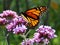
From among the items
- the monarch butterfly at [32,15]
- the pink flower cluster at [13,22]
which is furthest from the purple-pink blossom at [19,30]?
the monarch butterfly at [32,15]

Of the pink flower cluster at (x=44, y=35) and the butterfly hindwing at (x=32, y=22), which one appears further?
the butterfly hindwing at (x=32, y=22)

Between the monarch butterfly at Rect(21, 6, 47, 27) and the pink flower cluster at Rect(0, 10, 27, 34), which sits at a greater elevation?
the monarch butterfly at Rect(21, 6, 47, 27)

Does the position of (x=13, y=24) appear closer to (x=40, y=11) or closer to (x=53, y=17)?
(x=40, y=11)

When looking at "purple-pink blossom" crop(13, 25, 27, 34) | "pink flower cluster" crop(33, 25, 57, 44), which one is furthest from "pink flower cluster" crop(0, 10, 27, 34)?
"pink flower cluster" crop(33, 25, 57, 44)

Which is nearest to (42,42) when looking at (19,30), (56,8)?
(19,30)

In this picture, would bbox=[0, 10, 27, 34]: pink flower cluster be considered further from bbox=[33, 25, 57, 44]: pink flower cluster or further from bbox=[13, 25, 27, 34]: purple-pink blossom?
bbox=[33, 25, 57, 44]: pink flower cluster

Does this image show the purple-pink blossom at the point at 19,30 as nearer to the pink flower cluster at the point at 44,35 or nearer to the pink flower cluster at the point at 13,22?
the pink flower cluster at the point at 13,22

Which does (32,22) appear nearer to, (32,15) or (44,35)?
(32,15)

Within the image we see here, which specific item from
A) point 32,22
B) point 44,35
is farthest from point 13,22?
point 44,35
